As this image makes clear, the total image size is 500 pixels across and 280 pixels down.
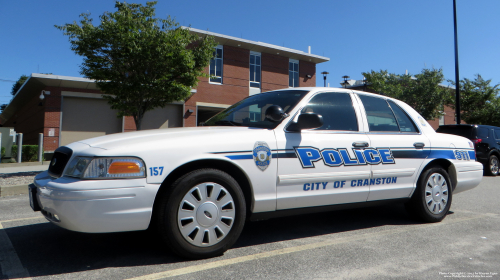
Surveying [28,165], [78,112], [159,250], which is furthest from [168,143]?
[78,112]

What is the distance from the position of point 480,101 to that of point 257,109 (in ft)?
81.8

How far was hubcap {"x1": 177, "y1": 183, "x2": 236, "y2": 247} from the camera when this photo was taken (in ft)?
9.59

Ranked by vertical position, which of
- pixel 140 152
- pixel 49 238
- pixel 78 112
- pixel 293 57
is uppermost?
pixel 293 57

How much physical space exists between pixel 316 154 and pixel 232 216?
107 cm

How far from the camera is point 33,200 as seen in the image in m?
3.12

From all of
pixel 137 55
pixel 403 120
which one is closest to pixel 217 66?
pixel 137 55

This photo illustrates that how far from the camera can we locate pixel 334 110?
13.3ft

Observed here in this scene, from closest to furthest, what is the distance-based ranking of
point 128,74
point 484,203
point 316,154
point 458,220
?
point 316,154, point 458,220, point 484,203, point 128,74

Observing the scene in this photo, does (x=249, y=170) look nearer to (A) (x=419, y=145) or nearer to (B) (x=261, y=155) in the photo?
(B) (x=261, y=155)

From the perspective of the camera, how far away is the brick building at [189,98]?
16.9 metres

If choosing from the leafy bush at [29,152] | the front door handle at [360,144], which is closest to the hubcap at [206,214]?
the front door handle at [360,144]

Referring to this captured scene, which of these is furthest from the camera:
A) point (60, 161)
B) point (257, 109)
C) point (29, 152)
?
point (29, 152)

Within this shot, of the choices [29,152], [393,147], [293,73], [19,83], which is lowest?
[29,152]

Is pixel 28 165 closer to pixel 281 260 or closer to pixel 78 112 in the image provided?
pixel 78 112
